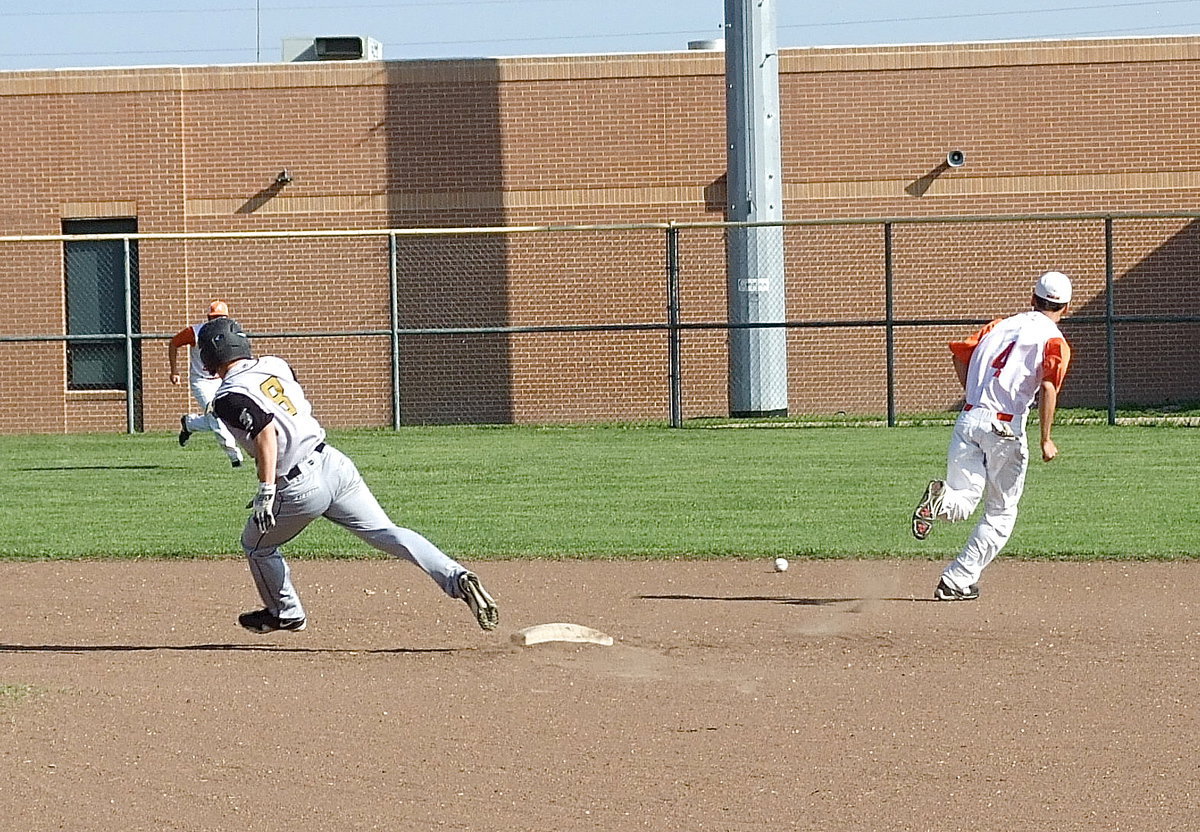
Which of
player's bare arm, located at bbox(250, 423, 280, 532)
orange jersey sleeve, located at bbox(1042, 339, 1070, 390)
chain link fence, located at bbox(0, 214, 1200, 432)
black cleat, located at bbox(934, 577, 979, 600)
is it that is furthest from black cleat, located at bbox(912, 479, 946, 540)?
chain link fence, located at bbox(0, 214, 1200, 432)

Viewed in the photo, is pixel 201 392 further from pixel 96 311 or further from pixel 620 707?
pixel 620 707

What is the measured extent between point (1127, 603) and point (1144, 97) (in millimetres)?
19677

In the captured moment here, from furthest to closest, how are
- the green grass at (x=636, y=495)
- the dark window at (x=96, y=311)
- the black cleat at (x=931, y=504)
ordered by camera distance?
the dark window at (x=96, y=311), the green grass at (x=636, y=495), the black cleat at (x=931, y=504)

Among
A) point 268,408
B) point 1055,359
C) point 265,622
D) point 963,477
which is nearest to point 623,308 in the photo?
point 963,477

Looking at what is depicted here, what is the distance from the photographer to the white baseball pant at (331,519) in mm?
8055

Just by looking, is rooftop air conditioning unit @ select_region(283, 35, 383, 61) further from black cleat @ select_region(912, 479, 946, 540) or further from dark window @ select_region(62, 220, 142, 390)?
black cleat @ select_region(912, 479, 946, 540)

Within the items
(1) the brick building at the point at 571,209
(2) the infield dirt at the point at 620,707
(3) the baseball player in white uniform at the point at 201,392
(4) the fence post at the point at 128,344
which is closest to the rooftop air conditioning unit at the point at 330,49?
(1) the brick building at the point at 571,209

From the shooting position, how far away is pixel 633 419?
26844mm

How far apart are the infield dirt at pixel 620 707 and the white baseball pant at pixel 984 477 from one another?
0.37 m

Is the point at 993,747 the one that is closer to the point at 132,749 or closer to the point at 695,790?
the point at 695,790

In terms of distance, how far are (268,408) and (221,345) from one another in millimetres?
424

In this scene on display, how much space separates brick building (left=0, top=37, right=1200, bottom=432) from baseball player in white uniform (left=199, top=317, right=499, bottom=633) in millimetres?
18266

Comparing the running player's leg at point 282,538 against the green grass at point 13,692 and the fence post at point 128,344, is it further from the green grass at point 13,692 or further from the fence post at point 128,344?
the fence post at point 128,344

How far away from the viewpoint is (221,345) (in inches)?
316
